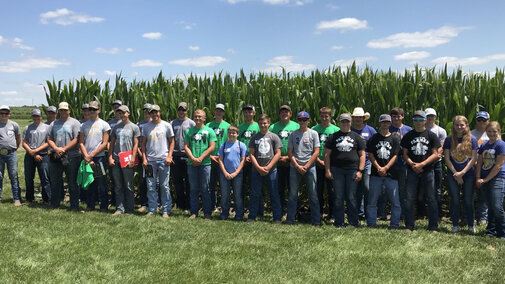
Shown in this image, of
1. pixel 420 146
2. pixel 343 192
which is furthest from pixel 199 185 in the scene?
pixel 420 146

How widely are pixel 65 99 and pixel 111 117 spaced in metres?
1.21

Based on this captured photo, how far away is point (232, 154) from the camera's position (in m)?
6.77

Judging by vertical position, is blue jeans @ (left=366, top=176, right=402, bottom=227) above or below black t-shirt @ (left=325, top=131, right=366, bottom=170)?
below

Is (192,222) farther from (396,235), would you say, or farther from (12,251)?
(396,235)

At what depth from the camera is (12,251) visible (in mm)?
5129

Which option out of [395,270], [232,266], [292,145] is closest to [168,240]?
[232,266]

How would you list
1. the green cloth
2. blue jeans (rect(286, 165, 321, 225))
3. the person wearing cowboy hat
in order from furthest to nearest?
1. the green cloth
2. the person wearing cowboy hat
3. blue jeans (rect(286, 165, 321, 225))

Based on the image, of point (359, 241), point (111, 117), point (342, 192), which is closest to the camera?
point (359, 241)

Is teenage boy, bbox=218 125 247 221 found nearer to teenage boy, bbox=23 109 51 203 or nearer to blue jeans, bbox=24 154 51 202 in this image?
teenage boy, bbox=23 109 51 203

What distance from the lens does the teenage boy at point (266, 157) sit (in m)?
6.55

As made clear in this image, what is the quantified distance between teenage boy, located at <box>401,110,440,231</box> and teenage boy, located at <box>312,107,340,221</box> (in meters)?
1.18


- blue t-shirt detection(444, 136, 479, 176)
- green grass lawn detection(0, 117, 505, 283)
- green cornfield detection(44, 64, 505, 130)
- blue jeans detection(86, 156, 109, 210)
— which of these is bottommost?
green grass lawn detection(0, 117, 505, 283)

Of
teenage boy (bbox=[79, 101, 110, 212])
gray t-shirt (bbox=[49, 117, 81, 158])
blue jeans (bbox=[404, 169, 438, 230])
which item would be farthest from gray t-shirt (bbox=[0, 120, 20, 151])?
blue jeans (bbox=[404, 169, 438, 230])

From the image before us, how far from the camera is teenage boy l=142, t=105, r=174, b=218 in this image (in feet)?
23.1
